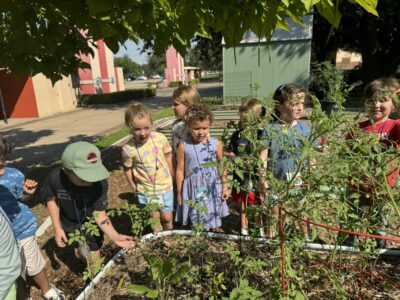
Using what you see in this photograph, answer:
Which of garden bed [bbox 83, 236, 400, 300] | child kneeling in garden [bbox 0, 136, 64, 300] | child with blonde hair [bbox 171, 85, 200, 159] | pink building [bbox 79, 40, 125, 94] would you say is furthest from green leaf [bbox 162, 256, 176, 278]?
pink building [bbox 79, 40, 125, 94]

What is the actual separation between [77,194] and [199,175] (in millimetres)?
1025

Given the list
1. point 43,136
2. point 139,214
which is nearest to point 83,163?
point 139,214

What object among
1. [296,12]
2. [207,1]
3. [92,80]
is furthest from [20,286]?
[92,80]

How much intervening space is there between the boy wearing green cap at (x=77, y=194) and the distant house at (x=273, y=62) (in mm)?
10745

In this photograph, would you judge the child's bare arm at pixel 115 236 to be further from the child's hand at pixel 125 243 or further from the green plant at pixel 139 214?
the green plant at pixel 139 214

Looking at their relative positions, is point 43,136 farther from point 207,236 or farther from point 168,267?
point 168,267

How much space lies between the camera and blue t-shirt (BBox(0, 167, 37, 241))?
2.20m

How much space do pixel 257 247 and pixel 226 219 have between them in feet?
5.03

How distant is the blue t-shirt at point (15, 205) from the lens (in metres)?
2.20

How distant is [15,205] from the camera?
2260 millimetres

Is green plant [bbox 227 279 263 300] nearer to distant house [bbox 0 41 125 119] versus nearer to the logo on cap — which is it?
the logo on cap

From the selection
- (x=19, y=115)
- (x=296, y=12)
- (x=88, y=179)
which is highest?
(x=296, y=12)

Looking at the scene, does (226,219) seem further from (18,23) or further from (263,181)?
(18,23)

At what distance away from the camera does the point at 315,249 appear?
2043mm
